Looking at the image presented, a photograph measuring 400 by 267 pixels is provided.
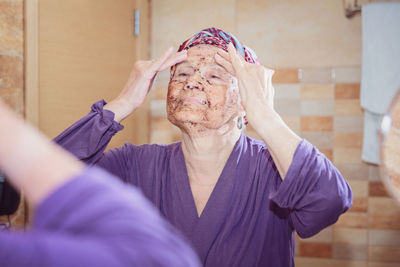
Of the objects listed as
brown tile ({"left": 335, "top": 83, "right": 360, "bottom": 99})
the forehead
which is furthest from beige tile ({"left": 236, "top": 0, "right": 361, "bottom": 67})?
the forehead

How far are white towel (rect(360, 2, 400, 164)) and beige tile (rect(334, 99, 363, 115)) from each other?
0.11m

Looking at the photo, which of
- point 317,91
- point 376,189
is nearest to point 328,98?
point 317,91

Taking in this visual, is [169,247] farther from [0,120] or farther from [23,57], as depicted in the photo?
[23,57]

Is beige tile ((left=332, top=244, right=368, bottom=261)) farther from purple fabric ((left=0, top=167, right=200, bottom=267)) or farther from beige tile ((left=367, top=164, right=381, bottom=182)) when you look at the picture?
purple fabric ((left=0, top=167, right=200, bottom=267))

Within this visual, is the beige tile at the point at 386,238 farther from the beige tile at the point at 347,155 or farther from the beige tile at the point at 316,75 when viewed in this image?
the beige tile at the point at 316,75

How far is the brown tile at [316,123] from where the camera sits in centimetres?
197

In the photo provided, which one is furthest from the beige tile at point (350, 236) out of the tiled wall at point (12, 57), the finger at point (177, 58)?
the tiled wall at point (12, 57)

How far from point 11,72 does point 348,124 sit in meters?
1.65

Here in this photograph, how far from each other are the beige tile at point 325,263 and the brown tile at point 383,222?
214 mm

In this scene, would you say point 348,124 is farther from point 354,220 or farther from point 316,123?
point 354,220

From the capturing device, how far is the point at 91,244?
0.84 feet

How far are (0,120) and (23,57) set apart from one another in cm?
111

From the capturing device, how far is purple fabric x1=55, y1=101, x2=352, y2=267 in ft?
3.14

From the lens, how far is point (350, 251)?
1947 mm
